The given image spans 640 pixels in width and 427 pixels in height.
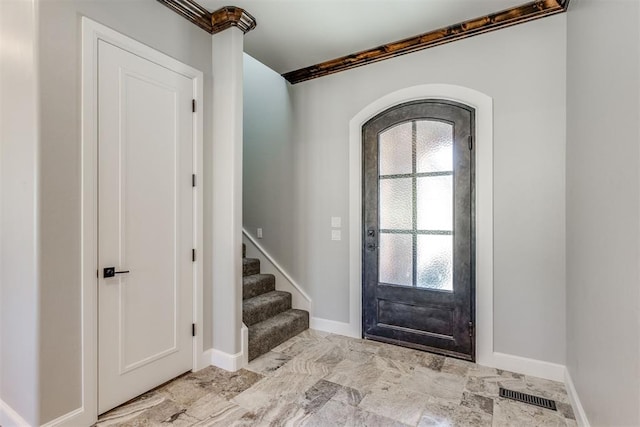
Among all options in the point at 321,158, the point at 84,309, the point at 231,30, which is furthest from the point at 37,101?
the point at 321,158

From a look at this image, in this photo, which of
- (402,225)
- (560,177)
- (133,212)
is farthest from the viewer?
(402,225)

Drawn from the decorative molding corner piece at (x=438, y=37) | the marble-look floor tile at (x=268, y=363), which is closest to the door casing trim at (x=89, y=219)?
the marble-look floor tile at (x=268, y=363)

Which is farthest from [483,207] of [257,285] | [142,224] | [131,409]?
[131,409]

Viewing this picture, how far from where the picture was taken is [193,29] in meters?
2.67

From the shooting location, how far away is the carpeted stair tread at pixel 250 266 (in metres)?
3.88

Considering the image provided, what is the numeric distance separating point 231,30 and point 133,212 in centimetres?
163

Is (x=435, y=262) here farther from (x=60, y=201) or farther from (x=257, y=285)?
(x=60, y=201)

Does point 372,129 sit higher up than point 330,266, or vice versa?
point 372,129

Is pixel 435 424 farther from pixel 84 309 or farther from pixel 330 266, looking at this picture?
pixel 84 309

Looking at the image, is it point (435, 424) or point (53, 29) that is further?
point (435, 424)

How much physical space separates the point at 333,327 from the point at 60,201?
Result: 267 cm

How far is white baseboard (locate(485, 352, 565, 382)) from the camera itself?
2537mm

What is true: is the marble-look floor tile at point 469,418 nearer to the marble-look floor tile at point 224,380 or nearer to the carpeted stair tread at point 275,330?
the marble-look floor tile at point 224,380

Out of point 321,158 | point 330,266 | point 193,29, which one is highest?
point 193,29
